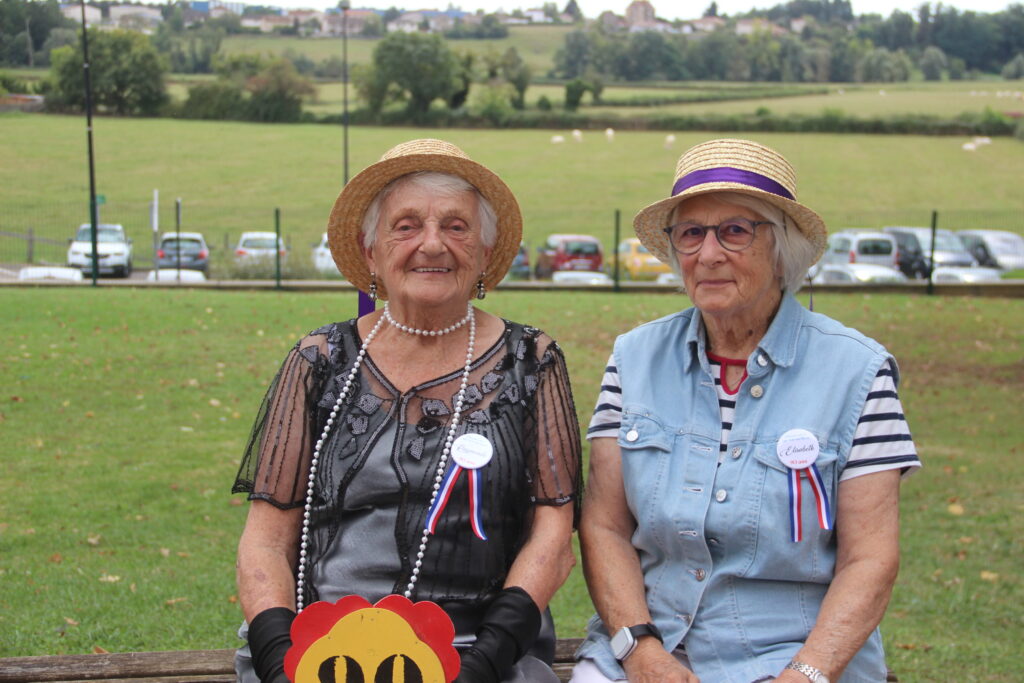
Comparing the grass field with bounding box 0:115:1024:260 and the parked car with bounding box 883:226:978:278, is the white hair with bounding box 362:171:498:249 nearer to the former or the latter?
the parked car with bounding box 883:226:978:278

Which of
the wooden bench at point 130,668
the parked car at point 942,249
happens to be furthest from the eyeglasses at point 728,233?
the parked car at point 942,249

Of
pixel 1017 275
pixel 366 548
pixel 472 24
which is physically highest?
pixel 472 24

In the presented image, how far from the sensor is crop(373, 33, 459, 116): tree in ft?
226

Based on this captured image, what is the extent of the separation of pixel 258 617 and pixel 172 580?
263cm

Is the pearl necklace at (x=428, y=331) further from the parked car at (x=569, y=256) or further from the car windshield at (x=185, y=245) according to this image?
the car windshield at (x=185, y=245)

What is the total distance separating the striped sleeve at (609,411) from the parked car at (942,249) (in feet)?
69.7

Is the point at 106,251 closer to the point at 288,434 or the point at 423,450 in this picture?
the point at 288,434

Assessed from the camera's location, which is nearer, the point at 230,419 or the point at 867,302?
the point at 230,419

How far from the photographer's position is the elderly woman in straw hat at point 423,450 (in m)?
2.66

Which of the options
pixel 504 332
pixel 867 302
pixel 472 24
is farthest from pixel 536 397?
pixel 472 24

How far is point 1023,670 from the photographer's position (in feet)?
13.3

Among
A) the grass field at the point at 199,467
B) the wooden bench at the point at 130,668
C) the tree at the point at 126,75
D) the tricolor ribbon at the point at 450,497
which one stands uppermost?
the tree at the point at 126,75

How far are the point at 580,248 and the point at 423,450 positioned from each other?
22.8m

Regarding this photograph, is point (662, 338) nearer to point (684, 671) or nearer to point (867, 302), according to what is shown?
point (684, 671)
